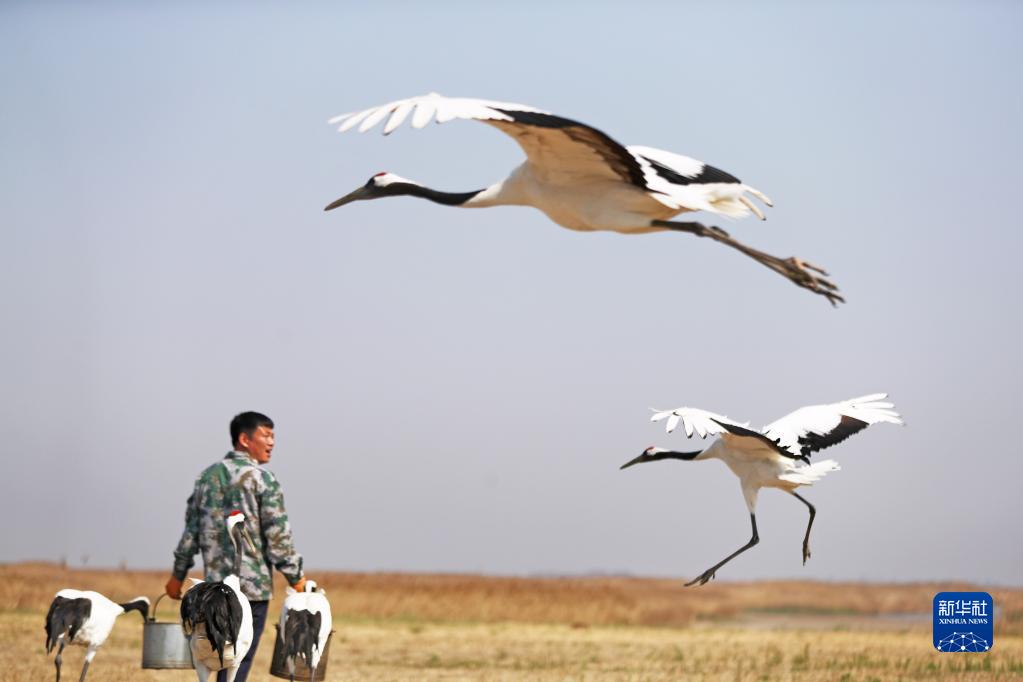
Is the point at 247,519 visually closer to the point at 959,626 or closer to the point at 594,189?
the point at 594,189

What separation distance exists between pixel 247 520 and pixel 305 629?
715 millimetres

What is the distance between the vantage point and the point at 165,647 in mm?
7660

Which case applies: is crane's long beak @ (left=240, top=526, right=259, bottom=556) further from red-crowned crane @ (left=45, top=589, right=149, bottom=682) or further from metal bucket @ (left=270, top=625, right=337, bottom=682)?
red-crowned crane @ (left=45, top=589, right=149, bottom=682)

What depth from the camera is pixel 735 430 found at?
1120 centimetres

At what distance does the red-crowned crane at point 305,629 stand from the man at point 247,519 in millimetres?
183

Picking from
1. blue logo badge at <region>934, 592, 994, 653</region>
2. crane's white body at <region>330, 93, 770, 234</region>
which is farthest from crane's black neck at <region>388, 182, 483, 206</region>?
blue logo badge at <region>934, 592, 994, 653</region>

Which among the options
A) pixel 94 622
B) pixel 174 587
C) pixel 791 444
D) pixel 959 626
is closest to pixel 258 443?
pixel 174 587

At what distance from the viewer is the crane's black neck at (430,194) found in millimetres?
8609

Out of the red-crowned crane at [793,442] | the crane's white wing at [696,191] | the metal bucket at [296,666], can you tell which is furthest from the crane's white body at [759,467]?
the metal bucket at [296,666]

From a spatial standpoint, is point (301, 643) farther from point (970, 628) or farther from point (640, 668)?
point (970, 628)

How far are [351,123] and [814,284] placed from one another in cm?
267

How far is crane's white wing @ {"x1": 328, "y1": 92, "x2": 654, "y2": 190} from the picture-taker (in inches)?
264

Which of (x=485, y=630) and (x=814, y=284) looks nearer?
(x=814, y=284)

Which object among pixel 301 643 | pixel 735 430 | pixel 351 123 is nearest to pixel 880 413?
pixel 735 430
